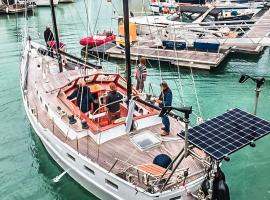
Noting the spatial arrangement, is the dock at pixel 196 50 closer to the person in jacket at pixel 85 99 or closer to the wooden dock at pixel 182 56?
the wooden dock at pixel 182 56

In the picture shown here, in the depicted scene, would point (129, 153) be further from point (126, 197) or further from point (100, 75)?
point (100, 75)

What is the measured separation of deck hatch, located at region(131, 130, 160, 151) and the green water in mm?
2607

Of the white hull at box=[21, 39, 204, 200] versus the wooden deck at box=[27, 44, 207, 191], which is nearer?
the white hull at box=[21, 39, 204, 200]

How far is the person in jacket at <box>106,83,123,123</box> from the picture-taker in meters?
12.2

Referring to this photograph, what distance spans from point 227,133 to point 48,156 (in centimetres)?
862

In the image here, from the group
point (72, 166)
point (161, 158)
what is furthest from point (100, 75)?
point (161, 158)

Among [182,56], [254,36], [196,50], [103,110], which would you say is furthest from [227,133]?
[254,36]

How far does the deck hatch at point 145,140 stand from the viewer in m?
11.0

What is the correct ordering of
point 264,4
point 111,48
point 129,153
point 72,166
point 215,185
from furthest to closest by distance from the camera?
point 264,4 → point 111,48 → point 72,166 → point 129,153 → point 215,185

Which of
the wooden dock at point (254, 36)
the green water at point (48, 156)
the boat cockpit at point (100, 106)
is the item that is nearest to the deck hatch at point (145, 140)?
the boat cockpit at point (100, 106)

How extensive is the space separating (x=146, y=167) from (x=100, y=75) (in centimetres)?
623

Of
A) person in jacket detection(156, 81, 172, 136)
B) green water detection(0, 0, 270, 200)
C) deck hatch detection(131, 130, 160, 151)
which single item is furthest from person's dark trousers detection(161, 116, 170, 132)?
green water detection(0, 0, 270, 200)

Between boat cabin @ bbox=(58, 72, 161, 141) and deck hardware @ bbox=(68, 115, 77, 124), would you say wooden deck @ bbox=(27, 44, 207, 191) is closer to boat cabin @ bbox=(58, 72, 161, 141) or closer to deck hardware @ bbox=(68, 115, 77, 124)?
boat cabin @ bbox=(58, 72, 161, 141)

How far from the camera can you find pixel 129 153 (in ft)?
35.5
